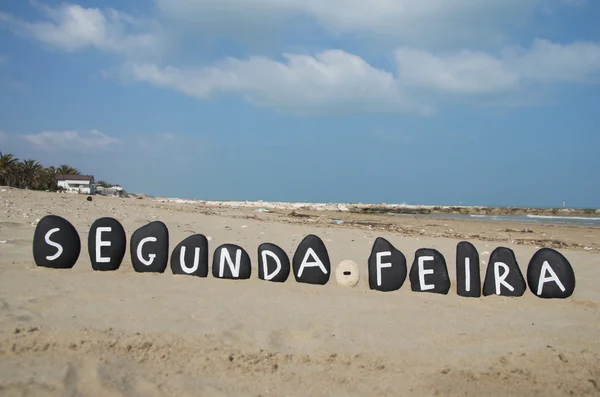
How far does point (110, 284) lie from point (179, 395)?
3143 mm

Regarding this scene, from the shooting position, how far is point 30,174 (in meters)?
57.9

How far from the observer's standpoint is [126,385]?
11.0ft

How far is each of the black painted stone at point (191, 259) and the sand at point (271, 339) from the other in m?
0.23

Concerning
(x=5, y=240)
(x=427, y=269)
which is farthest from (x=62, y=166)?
(x=427, y=269)

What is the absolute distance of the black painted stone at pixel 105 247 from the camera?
6.93m

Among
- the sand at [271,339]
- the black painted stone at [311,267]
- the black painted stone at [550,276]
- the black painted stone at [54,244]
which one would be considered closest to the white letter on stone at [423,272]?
the sand at [271,339]

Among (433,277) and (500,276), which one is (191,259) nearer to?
(433,277)

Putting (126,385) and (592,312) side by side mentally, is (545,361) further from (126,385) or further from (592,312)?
(126,385)

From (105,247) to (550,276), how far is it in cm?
644

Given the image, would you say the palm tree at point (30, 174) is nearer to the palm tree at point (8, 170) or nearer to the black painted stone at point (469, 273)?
the palm tree at point (8, 170)

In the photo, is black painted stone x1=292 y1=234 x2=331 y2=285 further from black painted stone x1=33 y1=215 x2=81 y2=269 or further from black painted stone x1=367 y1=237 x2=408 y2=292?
black painted stone x1=33 y1=215 x2=81 y2=269

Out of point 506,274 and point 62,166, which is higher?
point 62,166

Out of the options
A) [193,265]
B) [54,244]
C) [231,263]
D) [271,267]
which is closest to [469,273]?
[271,267]

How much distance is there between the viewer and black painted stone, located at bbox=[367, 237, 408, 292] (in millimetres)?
7031
